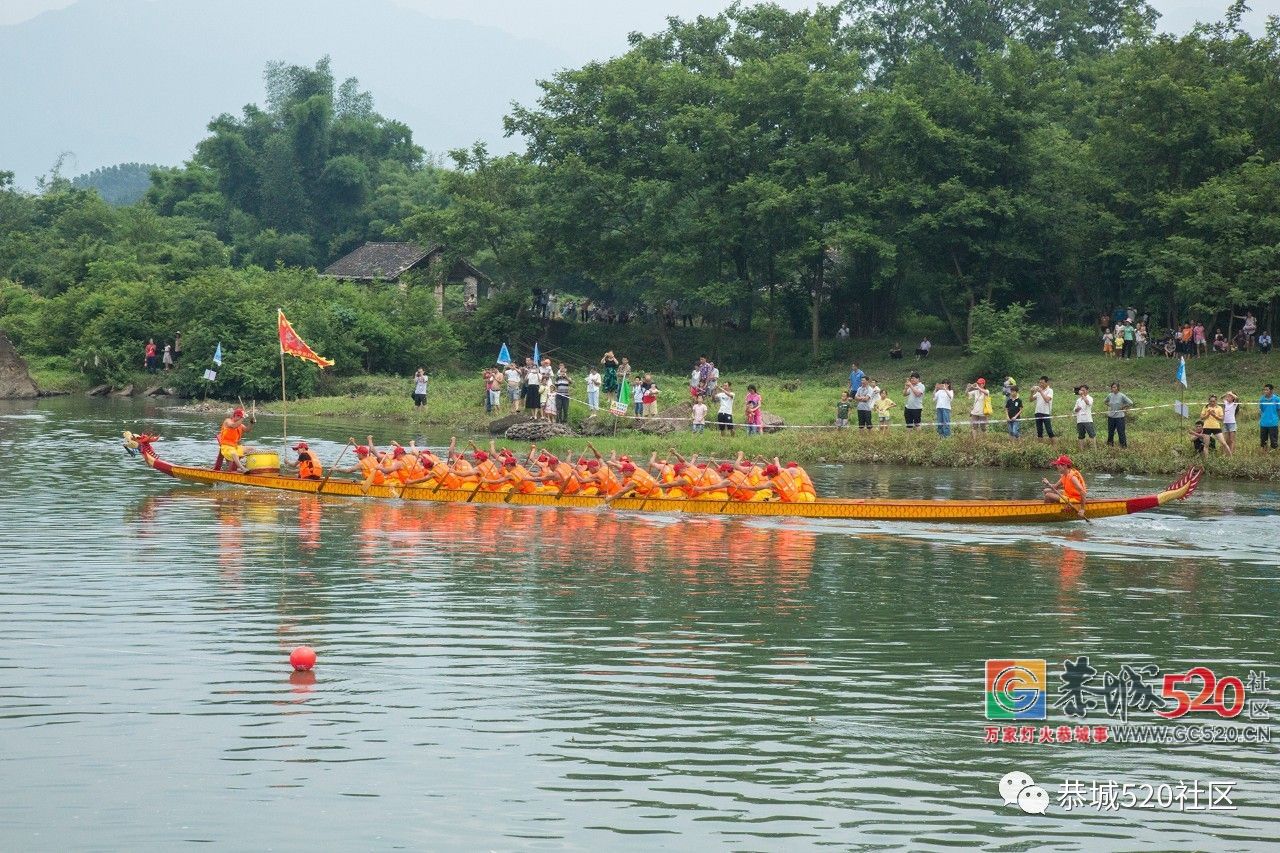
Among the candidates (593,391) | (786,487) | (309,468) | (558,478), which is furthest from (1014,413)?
(309,468)

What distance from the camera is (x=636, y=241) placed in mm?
57062

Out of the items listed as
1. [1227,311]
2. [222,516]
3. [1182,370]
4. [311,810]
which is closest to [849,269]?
[1227,311]

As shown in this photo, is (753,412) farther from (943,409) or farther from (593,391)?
(593,391)

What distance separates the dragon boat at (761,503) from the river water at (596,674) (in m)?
0.42

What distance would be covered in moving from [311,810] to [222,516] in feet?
56.7

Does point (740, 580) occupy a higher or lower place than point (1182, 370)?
lower

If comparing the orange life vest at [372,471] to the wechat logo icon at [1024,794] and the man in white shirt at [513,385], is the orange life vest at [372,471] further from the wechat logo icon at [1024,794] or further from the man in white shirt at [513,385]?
the wechat logo icon at [1024,794]

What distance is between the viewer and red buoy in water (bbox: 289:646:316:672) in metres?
15.7

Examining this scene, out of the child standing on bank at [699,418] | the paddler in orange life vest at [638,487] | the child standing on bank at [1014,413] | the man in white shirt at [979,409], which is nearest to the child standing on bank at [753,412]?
the child standing on bank at [699,418]

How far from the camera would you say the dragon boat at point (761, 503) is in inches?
992

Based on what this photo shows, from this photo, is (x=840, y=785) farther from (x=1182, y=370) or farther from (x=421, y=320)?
(x=421, y=320)

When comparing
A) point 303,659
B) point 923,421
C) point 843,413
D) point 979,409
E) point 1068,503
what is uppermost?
point 979,409

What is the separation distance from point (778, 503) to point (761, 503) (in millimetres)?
350

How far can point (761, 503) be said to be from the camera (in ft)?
89.2
